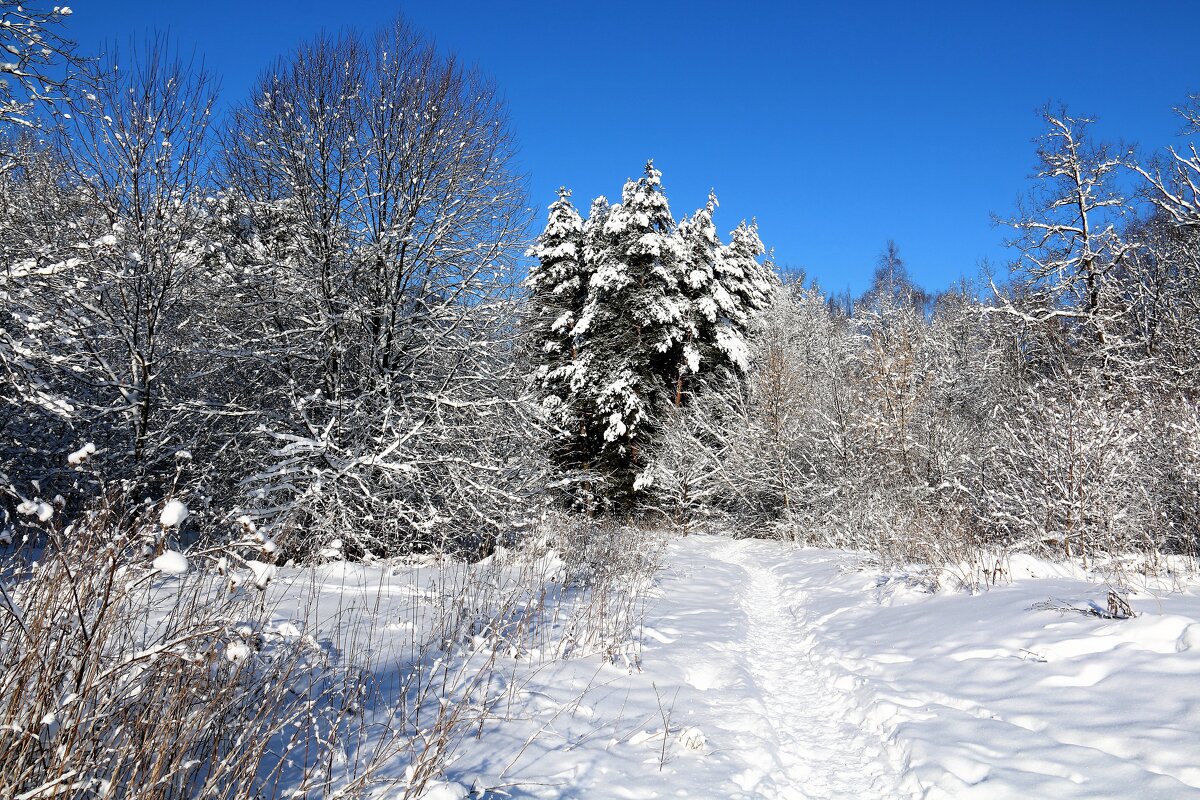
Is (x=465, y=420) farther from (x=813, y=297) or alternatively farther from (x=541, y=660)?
(x=813, y=297)

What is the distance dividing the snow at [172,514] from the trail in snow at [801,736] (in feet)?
10.4

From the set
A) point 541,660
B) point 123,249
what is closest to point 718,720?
point 541,660

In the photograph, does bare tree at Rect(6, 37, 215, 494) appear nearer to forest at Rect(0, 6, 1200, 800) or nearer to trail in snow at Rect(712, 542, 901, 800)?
forest at Rect(0, 6, 1200, 800)

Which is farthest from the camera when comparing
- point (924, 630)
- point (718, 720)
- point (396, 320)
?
point (396, 320)

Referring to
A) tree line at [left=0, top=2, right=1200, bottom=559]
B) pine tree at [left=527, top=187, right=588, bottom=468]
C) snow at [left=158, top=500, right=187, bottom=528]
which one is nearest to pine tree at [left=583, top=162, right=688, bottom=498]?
pine tree at [left=527, top=187, right=588, bottom=468]

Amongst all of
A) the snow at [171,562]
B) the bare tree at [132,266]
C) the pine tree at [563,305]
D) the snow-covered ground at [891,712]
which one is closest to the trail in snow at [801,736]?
the snow-covered ground at [891,712]

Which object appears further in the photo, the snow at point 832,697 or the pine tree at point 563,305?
the pine tree at point 563,305

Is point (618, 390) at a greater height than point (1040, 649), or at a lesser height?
greater

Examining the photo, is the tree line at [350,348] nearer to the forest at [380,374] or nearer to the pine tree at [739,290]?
the forest at [380,374]

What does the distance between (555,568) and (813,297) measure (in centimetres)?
2504

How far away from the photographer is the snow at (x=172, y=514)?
1552 millimetres

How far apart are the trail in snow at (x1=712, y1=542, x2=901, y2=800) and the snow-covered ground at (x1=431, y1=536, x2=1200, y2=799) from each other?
15mm

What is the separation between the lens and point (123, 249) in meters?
8.84

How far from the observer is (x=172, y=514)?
5.25ft
